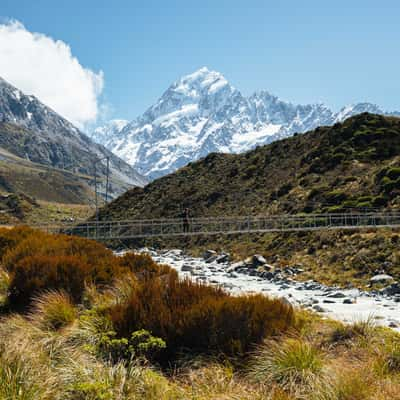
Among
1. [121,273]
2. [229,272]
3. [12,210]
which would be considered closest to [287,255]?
[229,272]

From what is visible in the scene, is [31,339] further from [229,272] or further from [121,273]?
[229,272]

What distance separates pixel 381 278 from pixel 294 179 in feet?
83.2

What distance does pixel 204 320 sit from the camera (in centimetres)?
553

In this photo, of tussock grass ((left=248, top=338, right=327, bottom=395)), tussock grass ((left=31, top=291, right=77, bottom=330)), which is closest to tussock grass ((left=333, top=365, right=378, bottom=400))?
tussock grass ((left=248, top=338, right=327, bottom=395))

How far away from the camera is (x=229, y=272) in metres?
24.0

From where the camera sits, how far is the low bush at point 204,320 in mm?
5367

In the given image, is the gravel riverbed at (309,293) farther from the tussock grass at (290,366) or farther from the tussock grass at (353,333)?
the tussock grass at (290,366)

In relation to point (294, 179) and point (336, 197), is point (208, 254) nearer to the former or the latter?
point (336, 197)

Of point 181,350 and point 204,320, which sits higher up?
point 204,320

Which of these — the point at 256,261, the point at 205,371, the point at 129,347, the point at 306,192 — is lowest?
the point at 256,261

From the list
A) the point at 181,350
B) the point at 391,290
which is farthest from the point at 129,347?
the point at 391,290

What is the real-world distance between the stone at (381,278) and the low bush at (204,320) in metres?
13.0

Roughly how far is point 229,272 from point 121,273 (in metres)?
16.0

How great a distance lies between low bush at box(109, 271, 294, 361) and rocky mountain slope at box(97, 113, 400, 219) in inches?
1007
